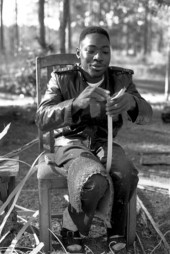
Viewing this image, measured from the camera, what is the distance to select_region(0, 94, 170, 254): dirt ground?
9.20 feet

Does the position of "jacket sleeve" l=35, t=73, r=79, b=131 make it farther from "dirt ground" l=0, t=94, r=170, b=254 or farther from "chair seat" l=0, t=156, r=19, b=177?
"dirt ground" l=0, t=94, r=170, b=254

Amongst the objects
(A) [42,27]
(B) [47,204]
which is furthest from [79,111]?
(A) [42,27]

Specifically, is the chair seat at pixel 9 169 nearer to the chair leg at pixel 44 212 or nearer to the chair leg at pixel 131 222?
the chair leg at pixel 44 212

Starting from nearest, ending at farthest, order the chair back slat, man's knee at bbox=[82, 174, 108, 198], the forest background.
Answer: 1. man's knee at bbox=[82, 174, 108, 198]
2. the chair back slat
3. the forest background

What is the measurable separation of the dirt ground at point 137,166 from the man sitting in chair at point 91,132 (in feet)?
1.01

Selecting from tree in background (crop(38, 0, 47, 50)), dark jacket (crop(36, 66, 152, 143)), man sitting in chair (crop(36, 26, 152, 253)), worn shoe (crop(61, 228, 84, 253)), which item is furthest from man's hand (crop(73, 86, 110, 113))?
tree in background (crop(38, 0, 47, 50))

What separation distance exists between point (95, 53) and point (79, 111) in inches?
14.6

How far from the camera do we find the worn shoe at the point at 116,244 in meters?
2.49

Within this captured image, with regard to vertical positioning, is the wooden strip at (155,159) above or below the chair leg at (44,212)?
below

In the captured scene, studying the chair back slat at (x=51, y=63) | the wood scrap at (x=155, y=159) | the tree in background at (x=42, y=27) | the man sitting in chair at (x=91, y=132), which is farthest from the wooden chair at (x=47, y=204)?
the tree in background at (x=42, y=27)

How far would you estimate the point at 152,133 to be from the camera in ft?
20.9

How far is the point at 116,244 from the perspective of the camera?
8.21 ft

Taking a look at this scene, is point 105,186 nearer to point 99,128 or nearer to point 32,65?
point 99,128

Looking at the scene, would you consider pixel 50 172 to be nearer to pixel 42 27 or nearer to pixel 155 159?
pixel 155 159
